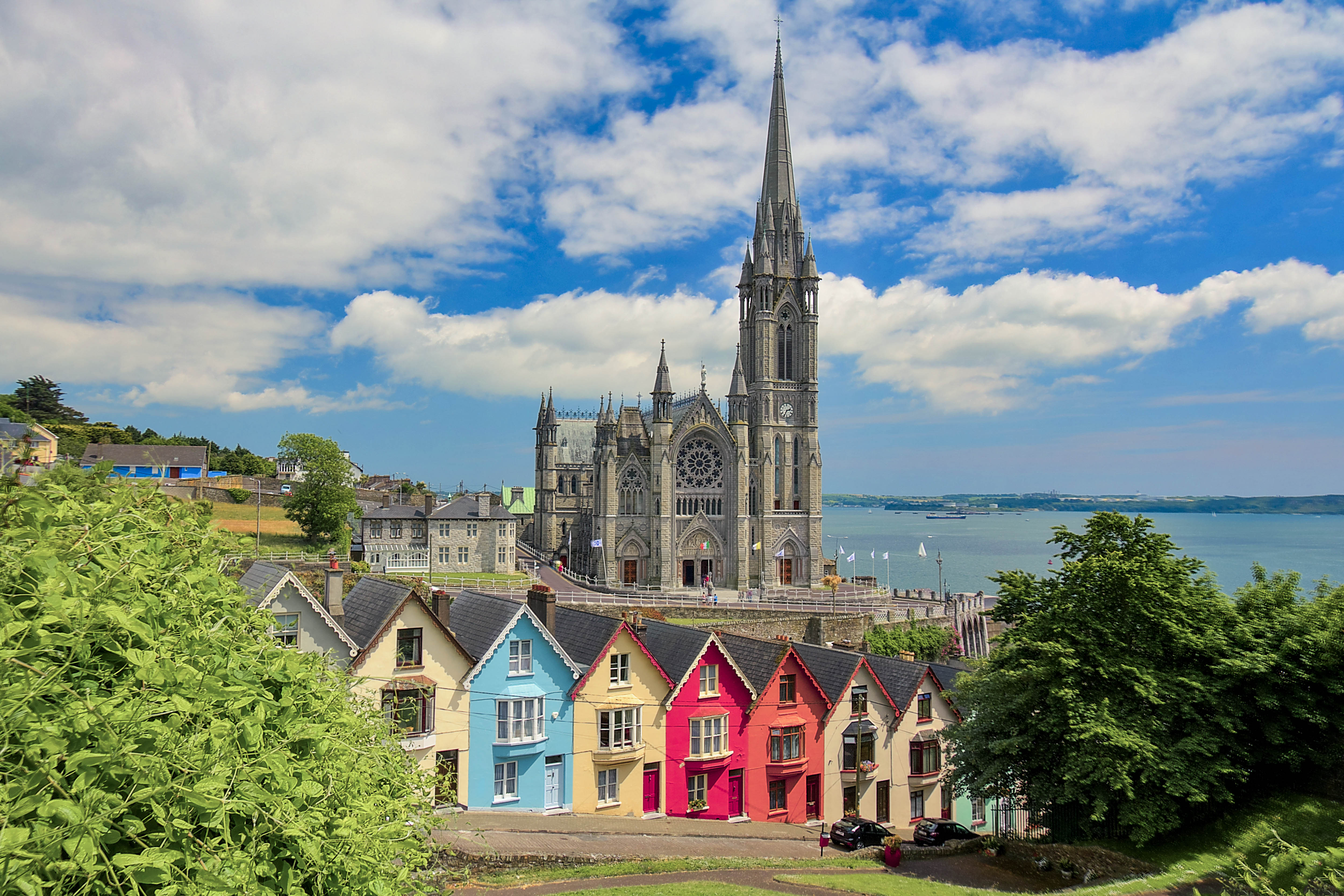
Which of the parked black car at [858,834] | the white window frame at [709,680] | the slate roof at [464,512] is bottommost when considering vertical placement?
the parked black car at [858,834]

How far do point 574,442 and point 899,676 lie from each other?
285 ft

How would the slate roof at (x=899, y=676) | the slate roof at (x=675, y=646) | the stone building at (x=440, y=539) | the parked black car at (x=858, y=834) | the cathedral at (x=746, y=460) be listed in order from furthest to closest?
the cathedral at (x=746, y=460)
the stone building at (x=440, y=539)
the slate roof at (x=899, y=676)
the slate roof at (x=675, y=646)
the parked black car at (x=858, y=834)

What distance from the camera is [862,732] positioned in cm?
3394

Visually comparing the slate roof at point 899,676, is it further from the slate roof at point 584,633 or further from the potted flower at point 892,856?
the slate roof at point 584,633

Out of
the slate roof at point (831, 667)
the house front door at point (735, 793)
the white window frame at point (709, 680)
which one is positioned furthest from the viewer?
the slate roof at point (831, 667)

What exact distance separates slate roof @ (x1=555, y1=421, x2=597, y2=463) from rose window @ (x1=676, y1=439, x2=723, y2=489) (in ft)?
116

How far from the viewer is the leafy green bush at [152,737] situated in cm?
428

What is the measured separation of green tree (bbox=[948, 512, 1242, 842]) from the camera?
2033cm

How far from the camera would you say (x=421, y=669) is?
2628 cm

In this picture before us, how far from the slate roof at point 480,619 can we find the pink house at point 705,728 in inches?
274

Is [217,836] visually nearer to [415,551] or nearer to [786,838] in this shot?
[786,838]

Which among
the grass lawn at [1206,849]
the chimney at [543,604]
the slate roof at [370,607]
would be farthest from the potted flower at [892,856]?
the slate roof at [370,607]

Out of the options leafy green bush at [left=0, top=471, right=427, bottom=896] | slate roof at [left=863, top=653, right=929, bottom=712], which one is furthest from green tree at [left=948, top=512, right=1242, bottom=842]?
leafy green bush at [left=0, top=471, right=427, bottom=896]

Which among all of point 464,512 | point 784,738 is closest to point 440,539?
point 464,512
